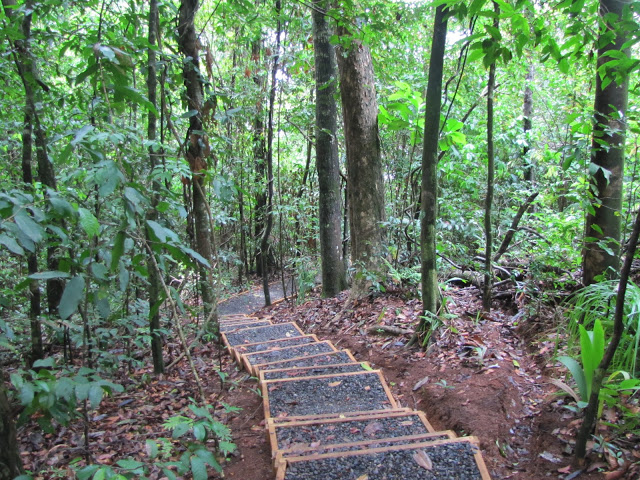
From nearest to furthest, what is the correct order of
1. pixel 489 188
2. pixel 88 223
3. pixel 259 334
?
1. pixel 88 223
2. pixel 489 188
3. pixel 259 334

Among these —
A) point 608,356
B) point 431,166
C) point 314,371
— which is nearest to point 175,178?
point 314,371

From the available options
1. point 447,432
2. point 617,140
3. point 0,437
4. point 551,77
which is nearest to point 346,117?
point 617,140

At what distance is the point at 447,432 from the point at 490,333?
1.78 meters

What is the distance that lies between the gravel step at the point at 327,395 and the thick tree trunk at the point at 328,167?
343 cm

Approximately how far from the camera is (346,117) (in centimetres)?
577

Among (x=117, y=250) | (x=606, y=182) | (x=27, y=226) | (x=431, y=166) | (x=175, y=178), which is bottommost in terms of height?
(x=117, y=250)

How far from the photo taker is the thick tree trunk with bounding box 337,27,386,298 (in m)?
5.65

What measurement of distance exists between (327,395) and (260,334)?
2.33 meters

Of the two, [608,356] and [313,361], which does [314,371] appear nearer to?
[313,361]

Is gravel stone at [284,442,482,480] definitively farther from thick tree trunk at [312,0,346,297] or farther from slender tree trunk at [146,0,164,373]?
thick tree trunk at [312,0,346,297]

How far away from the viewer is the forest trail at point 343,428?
208 cm

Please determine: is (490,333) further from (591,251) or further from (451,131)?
(451,131)

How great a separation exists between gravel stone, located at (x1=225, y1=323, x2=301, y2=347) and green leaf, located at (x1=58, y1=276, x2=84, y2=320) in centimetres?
367

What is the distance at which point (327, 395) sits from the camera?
3.26m
